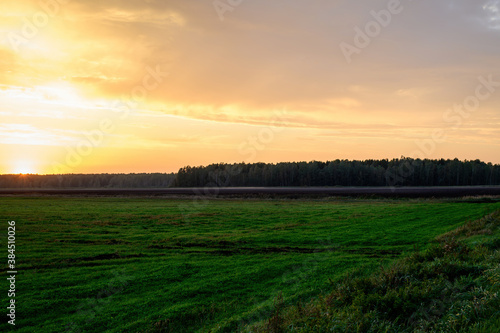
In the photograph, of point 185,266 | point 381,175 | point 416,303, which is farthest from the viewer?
point 381,175

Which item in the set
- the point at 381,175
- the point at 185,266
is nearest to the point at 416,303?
the point at 185,266

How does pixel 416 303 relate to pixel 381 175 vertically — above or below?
below

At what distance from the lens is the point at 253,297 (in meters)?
17.2

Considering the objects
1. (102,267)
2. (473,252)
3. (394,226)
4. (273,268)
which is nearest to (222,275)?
(273,268)

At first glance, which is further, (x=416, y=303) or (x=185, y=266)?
(x=185, y=266)

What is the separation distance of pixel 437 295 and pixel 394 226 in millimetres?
27058

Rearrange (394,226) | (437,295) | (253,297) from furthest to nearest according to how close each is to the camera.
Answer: (394,226) → (253,297) → (437,295)

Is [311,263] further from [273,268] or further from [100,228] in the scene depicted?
[100,228]

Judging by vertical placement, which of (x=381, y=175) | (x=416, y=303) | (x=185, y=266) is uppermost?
→ (x=381, y=175)

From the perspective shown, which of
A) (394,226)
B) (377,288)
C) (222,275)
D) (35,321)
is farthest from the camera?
(394,226)

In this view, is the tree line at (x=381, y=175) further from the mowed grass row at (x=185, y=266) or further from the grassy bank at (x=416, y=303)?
the grassy bank at (x=416, y=303)

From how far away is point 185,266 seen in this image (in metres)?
22.1

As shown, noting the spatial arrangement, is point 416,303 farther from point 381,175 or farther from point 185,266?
point 381,175

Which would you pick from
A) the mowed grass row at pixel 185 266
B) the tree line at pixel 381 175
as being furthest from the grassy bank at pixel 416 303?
the tree line at pixel 381 175
